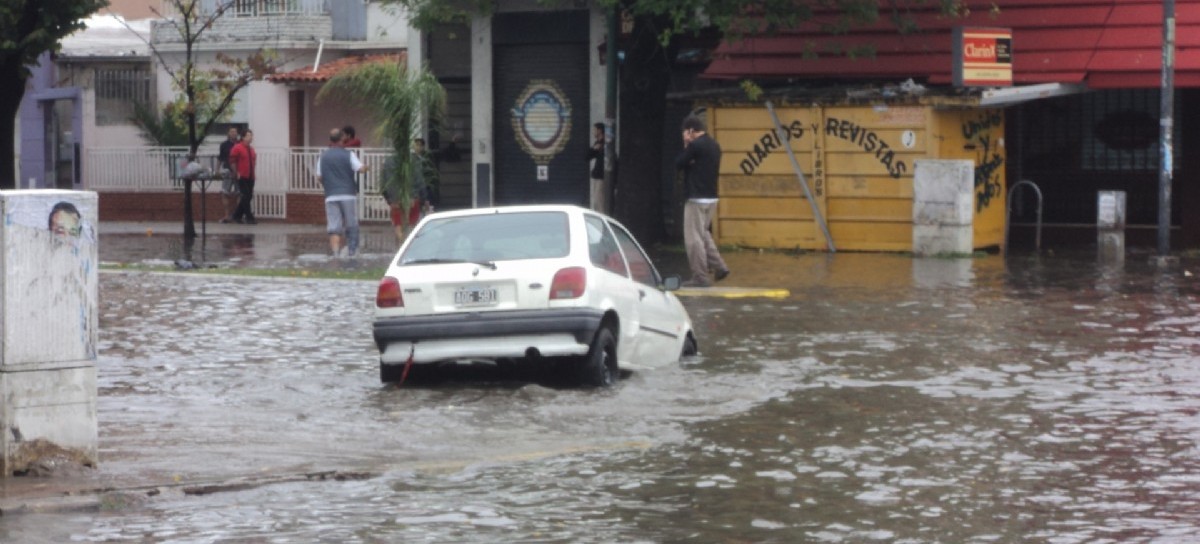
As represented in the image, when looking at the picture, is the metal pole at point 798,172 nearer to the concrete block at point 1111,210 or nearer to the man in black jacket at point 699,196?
the concrete block at point 1111,210

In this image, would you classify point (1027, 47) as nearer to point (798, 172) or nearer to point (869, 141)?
point (869, 141)

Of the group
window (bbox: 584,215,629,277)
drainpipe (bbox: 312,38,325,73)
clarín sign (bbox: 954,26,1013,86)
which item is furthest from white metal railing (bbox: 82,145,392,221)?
window (bbox: 584,215,629,277)

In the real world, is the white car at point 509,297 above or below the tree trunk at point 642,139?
below

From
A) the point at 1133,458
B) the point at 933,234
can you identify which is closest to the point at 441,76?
the point at 933,234

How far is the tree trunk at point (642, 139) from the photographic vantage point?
2883cm

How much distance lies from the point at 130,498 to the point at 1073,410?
237 inches

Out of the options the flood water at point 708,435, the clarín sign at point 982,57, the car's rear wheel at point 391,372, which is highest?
the clarín sign at point 982,57

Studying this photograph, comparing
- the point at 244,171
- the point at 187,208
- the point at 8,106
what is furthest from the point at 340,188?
the point at 244,171

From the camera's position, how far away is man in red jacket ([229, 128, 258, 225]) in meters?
37.6

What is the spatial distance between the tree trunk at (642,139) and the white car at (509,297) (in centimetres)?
1494

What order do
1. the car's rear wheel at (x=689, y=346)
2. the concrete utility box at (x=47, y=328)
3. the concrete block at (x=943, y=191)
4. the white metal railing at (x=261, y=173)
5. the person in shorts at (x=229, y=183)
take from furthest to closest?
the person in shorts at (x=229, y=183), the white metal railing at (x=261, y=173), the concrete block at (x=943, y=191), the car's rear wheel at (x=689, y=346), the concrete utility box at (x=47, y=328)

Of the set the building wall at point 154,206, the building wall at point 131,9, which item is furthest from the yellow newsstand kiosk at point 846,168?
the building wall at point 131,9

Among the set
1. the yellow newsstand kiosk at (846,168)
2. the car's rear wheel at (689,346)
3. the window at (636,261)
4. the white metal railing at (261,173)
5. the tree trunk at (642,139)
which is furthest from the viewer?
the white metal railing at (261,173)

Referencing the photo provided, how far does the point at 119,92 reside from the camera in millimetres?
42906
